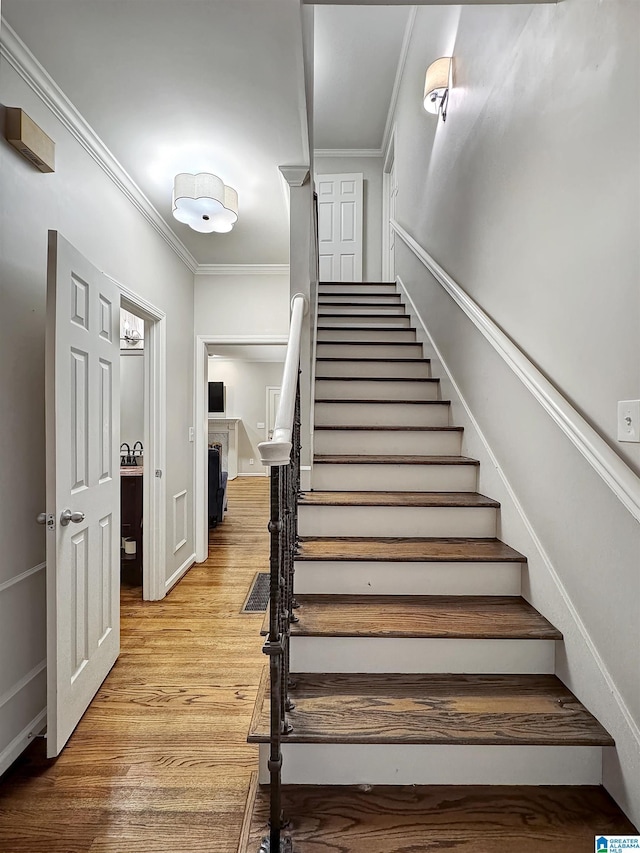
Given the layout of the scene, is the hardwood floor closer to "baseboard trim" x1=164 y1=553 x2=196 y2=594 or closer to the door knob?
"baseboard trim" x1=164 y1=553 x2=196 y2=594

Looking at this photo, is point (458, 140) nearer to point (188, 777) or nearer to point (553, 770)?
point (553, 770)

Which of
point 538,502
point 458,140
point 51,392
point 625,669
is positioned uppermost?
point 458,140

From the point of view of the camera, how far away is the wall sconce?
3.05 m

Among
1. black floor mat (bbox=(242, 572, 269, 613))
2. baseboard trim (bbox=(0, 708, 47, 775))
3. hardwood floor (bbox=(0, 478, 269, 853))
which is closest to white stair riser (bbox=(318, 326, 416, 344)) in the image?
black floor mat (bbox=(242, 572, 269, 613))

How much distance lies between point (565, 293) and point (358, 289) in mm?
3481

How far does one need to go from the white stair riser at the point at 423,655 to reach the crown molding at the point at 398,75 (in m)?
4.73

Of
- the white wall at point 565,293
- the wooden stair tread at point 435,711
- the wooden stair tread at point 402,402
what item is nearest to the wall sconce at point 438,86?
the white wall at point 565,293

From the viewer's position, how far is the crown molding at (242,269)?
4.18m

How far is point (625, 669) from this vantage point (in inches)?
50.1

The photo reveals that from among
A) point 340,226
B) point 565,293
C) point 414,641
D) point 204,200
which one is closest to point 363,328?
point 204,200

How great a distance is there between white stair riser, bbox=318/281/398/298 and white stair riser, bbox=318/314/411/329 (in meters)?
0.64

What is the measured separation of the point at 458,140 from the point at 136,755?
3425 millimetres

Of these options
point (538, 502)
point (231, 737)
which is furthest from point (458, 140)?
point (231, 737)

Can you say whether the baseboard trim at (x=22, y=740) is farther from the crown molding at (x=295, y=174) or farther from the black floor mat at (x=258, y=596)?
the crown molding at (x=295, y=174)
